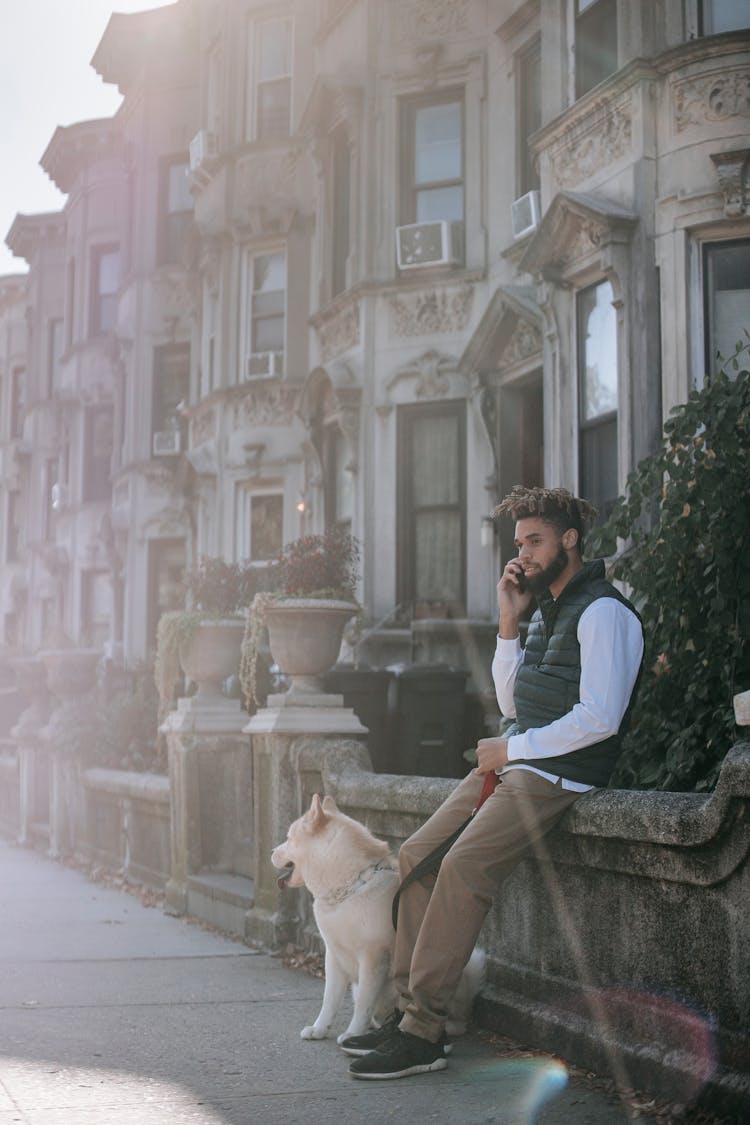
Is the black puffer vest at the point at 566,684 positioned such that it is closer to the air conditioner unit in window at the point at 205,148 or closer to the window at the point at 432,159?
the window at the point at 432,159

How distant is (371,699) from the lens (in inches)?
522

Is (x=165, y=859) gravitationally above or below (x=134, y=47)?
below

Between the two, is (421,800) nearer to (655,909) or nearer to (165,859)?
(655,909)

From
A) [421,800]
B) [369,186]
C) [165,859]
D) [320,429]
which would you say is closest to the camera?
[421,800]

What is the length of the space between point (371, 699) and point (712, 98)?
568 cm

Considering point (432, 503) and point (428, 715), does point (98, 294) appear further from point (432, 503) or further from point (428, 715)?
point (428, 715)

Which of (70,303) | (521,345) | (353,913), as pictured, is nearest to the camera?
(353,913)

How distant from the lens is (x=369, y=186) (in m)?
17.7

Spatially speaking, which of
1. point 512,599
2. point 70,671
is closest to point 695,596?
point 512,599

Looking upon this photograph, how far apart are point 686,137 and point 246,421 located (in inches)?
426

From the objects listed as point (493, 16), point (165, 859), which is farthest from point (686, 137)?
point (165, 859)

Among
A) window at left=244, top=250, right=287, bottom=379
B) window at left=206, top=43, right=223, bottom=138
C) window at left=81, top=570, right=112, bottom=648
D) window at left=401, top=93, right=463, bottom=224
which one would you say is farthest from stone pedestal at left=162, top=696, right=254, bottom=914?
window at left=81, top=570, right=112, bottom=648

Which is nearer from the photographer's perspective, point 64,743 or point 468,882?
point 468,882

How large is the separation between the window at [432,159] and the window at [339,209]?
1.54 meters
